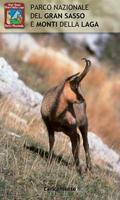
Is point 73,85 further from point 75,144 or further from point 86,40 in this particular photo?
point 86,40

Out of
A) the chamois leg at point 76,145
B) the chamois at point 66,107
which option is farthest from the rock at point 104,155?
the chamois at point 66,107

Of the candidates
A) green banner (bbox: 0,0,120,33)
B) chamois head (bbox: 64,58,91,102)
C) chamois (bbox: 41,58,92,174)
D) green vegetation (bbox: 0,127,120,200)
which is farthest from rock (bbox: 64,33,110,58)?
chamois head (bbox: 64,58,91,102)

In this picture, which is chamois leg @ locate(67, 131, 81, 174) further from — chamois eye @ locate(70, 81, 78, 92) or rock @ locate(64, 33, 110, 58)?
rock @ locate(64, 33, 110, 58)

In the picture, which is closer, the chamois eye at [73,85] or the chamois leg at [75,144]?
the chamois eye at [73,85]

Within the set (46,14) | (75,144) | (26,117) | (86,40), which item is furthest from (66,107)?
(86,40)

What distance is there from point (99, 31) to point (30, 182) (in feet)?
63.3

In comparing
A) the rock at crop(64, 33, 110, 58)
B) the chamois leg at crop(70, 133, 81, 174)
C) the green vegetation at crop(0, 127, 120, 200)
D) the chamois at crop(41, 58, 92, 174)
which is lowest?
the green vegetation at crop(0, 127, 120, 200)

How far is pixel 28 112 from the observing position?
12789 millimetres

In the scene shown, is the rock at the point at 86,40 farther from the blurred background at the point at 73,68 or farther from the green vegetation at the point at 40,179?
the green vegetation at the point at 40,179

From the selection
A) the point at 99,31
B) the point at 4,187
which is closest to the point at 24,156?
the point at 4,187

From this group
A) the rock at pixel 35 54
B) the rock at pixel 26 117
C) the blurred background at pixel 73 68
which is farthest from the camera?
the rock at pixel 35 54

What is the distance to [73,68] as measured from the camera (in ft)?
68.3

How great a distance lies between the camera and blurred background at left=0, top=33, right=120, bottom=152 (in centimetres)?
1742

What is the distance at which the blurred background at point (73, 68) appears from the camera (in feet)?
57.2
